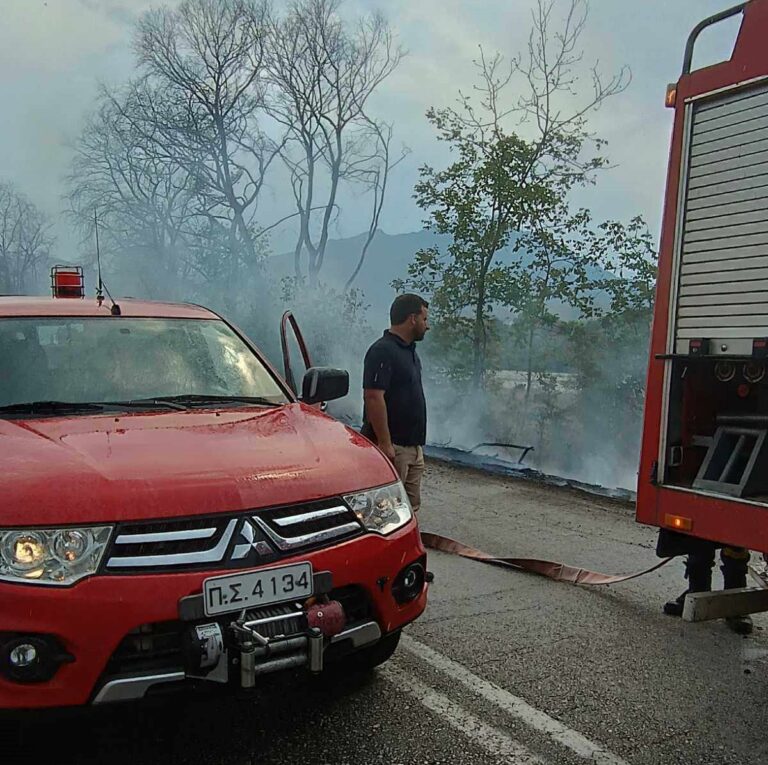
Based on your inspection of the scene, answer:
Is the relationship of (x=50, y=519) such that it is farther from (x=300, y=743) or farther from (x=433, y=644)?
(x=433, y=644)

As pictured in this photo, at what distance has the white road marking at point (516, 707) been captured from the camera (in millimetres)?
2848

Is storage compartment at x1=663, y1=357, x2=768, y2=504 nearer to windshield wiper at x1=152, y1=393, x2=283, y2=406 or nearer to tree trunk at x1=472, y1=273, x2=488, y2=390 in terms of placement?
windshield wiper at x1=152, y1=393, x2=283, y2=406

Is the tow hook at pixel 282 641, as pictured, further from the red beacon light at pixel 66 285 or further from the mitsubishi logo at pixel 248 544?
the red beacon light at pixel 66 285

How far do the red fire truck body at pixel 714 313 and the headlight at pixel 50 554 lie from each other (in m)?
2.57

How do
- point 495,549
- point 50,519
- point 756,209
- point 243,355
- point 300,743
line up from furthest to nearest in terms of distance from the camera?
point 495,549 → point 243,355 → point 756,209 → point 300,743 → point 50,519

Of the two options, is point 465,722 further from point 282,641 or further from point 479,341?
point 479,341

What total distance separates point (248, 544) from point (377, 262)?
14.7 metres

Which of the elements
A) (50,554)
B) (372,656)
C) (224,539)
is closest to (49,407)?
(50,554)

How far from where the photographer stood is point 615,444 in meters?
11.5

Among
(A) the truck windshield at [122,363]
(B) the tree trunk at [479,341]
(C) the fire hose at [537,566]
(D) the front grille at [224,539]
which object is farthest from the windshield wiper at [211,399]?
→ (B) the tree trunk at [479,341]

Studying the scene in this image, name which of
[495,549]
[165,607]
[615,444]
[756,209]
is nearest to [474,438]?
[615,444]

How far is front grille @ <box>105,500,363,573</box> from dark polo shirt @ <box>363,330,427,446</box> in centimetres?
227

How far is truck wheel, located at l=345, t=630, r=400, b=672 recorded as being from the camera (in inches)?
127

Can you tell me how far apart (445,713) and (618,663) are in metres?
1.03
